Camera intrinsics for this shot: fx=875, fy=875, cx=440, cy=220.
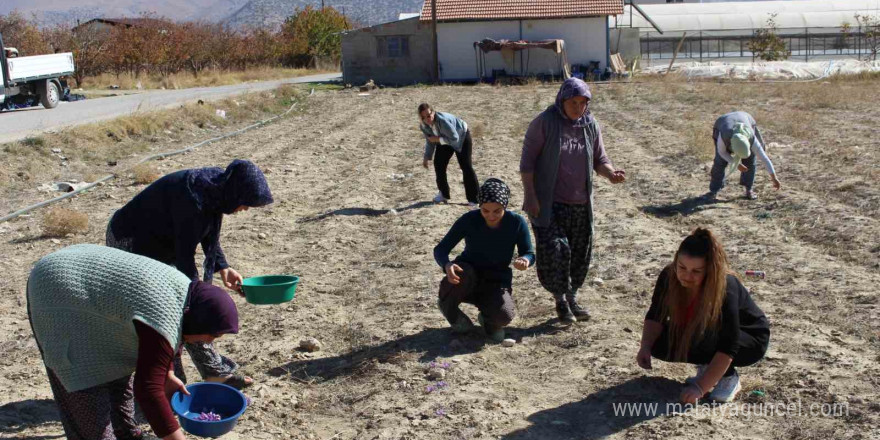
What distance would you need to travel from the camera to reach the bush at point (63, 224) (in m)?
9.10

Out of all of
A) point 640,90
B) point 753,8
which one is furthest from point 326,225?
point 753,8

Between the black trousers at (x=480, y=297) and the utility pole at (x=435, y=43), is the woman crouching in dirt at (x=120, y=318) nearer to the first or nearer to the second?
the black trousers at (x=480, y=297)

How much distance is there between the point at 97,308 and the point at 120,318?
0.10 meters

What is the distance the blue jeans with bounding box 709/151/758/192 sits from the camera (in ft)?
32.4

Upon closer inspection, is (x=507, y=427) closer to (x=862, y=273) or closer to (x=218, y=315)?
(x=218, y=315)

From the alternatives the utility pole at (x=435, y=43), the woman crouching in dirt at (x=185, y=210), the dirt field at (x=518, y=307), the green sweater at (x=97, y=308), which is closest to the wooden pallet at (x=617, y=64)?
the utility pole at (x=435, y=43)

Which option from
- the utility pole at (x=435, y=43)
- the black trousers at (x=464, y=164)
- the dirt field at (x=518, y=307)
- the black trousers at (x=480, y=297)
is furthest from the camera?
the utility pole at (x=435, y=43)

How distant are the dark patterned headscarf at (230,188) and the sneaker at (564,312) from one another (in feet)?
7.88

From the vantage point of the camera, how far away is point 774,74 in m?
30.6

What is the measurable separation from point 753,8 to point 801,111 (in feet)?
102

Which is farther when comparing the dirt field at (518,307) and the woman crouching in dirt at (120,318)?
the dirt field at (518,307)

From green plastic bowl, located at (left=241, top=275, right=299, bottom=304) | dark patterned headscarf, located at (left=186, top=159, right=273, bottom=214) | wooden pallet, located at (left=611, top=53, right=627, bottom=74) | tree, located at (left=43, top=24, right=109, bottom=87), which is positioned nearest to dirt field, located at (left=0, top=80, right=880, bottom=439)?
green plastic bowl, located at (left=241, top=275, right=299, bottom=304)

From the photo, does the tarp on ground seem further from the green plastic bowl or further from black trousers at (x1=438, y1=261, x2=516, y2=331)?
the green plastic bowl

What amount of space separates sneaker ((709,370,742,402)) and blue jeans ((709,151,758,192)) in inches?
223
